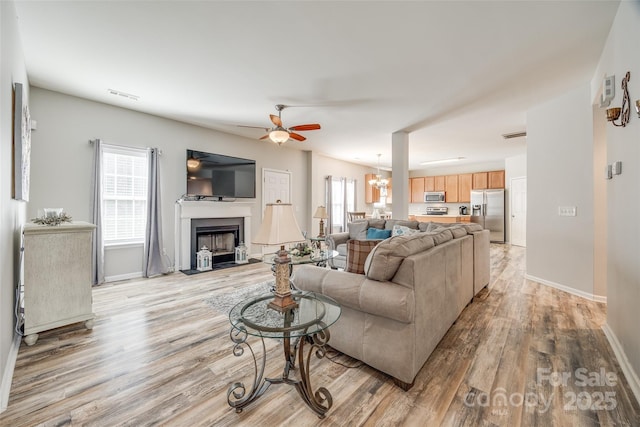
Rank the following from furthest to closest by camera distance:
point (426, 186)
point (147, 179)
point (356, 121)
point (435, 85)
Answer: point (426, 186) → point (356, 121) → point (147, 179) → point (435, 85)

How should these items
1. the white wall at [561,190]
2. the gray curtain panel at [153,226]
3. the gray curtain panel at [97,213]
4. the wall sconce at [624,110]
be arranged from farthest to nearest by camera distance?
the gray curtain panel at [153,226] < the gray curtain panel at [97,213] < the white wall at [561,190] < the wall sconce at [624,110]

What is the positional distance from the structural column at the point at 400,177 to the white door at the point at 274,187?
268 centimetres

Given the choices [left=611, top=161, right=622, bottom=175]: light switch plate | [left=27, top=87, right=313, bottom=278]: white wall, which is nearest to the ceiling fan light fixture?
[left=27, top=87, right=313, bottom=278]: white wall

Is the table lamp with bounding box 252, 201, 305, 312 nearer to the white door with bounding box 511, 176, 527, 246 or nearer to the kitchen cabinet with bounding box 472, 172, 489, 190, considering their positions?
the white door with bounding box 511, 176, 527, 246

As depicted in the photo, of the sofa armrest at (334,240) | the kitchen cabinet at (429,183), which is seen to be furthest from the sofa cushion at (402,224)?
the kitchen cabinet at (429,183)

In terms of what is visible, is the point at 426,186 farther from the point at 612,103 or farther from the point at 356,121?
the point at 612,103

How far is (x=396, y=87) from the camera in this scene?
3.37 meters

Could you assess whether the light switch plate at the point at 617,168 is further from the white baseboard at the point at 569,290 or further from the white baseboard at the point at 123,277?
the white baseboard at the point at 123,277

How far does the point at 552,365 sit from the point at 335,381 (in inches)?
64.5

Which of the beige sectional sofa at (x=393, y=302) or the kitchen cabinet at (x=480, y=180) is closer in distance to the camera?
the beige sectional sofa at (x=393, y=302)

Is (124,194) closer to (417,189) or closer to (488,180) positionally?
(417,189)

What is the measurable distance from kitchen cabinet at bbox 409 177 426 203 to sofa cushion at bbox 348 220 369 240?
5.42 m

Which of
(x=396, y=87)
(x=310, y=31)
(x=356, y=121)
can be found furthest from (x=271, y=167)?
(x=310, y=31)

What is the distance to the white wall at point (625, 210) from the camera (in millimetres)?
1764
